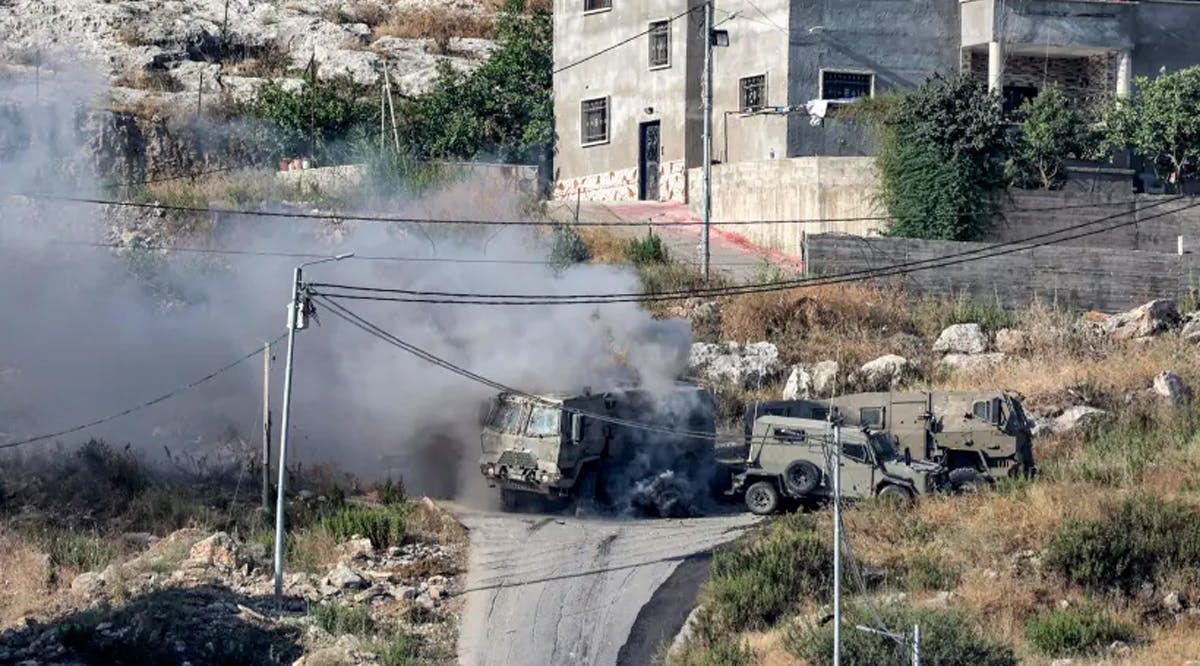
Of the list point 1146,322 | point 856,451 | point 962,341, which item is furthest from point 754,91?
point 856,451

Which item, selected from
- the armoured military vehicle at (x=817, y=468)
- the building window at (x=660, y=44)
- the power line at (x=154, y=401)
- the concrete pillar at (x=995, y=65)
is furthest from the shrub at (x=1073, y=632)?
the building window at (x=660, y=44)

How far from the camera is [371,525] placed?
36.6 m

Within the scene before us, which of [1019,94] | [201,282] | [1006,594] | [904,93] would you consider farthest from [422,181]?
[1006,594]

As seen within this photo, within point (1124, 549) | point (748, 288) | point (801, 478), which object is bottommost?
point (1124, 549)

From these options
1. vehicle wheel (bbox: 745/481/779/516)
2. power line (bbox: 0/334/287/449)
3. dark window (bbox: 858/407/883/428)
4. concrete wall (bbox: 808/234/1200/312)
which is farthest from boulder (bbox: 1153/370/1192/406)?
power line (bbox: 0/334/287/449)

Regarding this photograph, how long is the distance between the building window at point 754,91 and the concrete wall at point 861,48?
0.96m

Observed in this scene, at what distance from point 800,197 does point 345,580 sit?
828 inches

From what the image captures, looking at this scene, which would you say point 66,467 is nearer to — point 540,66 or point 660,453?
point 660,453

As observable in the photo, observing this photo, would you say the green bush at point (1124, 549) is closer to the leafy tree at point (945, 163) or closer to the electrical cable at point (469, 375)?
the electrical cable at point (469, 375)

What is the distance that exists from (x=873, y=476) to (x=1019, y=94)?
69.2 feet

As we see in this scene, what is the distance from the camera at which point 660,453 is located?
39.4 m

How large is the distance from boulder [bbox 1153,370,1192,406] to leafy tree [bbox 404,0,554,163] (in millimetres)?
21284

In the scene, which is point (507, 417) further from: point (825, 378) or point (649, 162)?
point (649, 162)

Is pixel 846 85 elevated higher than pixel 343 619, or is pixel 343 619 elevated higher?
pixel 846 85
